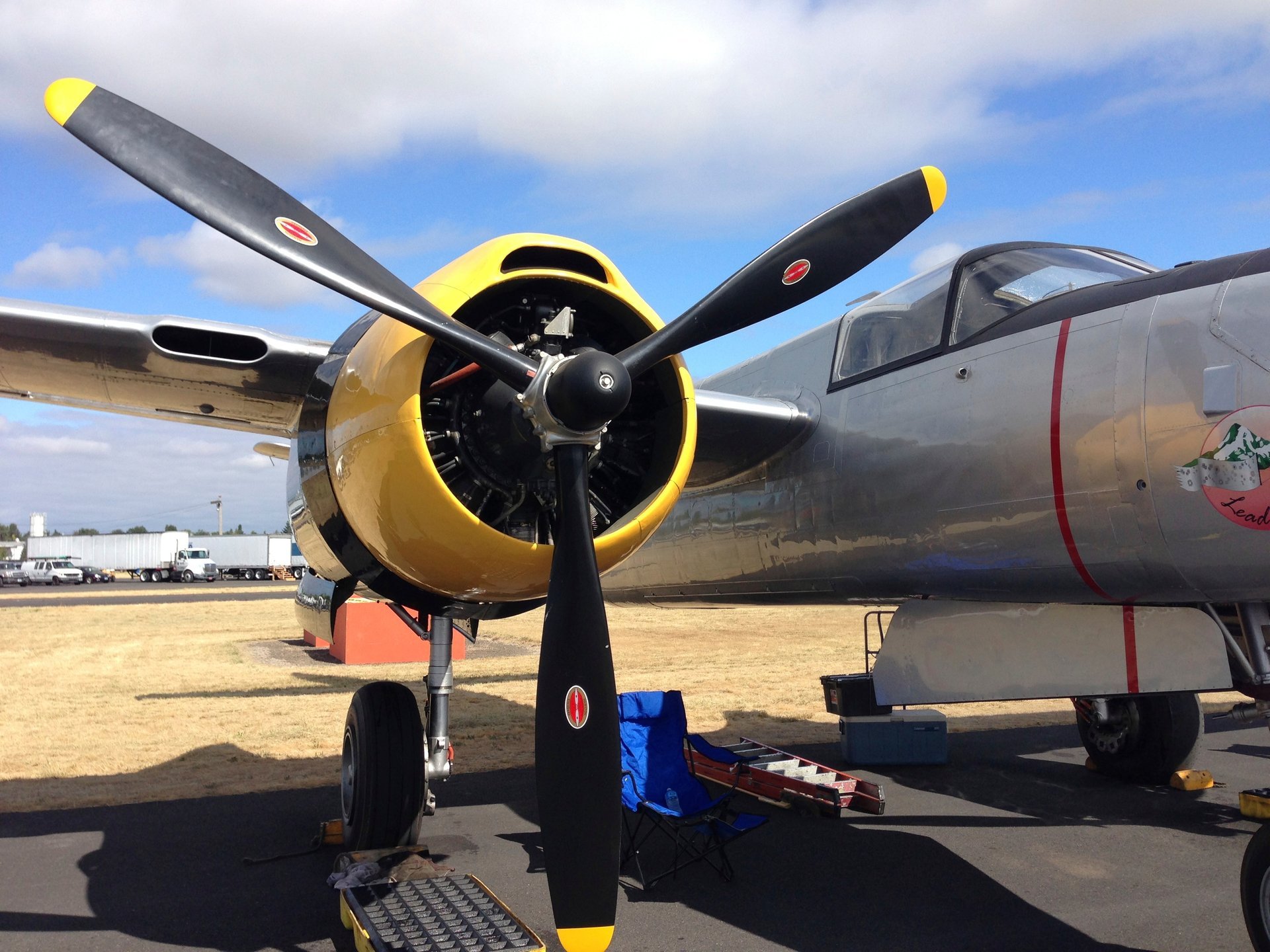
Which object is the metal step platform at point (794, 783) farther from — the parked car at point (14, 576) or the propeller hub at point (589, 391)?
the parked car at point (14, 576)

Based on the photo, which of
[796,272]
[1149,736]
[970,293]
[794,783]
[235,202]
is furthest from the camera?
[1149,736]

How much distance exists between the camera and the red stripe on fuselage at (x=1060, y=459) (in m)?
4.43

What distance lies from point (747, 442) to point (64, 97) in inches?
160

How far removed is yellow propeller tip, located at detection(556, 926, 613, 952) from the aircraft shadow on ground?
1.15 meters

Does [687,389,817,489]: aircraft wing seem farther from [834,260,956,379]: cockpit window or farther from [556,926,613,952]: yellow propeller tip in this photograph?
[556,926,613,952]: yellow propeller tip

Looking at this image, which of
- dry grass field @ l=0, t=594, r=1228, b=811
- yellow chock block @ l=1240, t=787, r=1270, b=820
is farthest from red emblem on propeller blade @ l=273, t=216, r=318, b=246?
yellow chock block @ l=1240, t=787, r=1270, b=820

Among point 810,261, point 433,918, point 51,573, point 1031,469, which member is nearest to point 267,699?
point 433,918

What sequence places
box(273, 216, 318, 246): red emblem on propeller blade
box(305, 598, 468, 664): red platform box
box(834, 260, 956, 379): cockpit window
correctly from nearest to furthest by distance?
1. box(273, 216, 318, 246): red emblem on propeller blade
2. box(834, 260, 956, 379): cockpit window
3. box(305, 598, 468, 664): red platform box

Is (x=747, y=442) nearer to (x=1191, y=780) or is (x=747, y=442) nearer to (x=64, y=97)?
(x=64, y=97)

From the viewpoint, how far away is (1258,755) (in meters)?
9.04

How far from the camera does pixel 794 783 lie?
7.13 m

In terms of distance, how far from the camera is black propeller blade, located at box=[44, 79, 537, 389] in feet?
13.3

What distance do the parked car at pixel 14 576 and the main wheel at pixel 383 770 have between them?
62824 mm

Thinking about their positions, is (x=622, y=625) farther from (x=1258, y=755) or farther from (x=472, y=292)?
(x=472, y=292)
